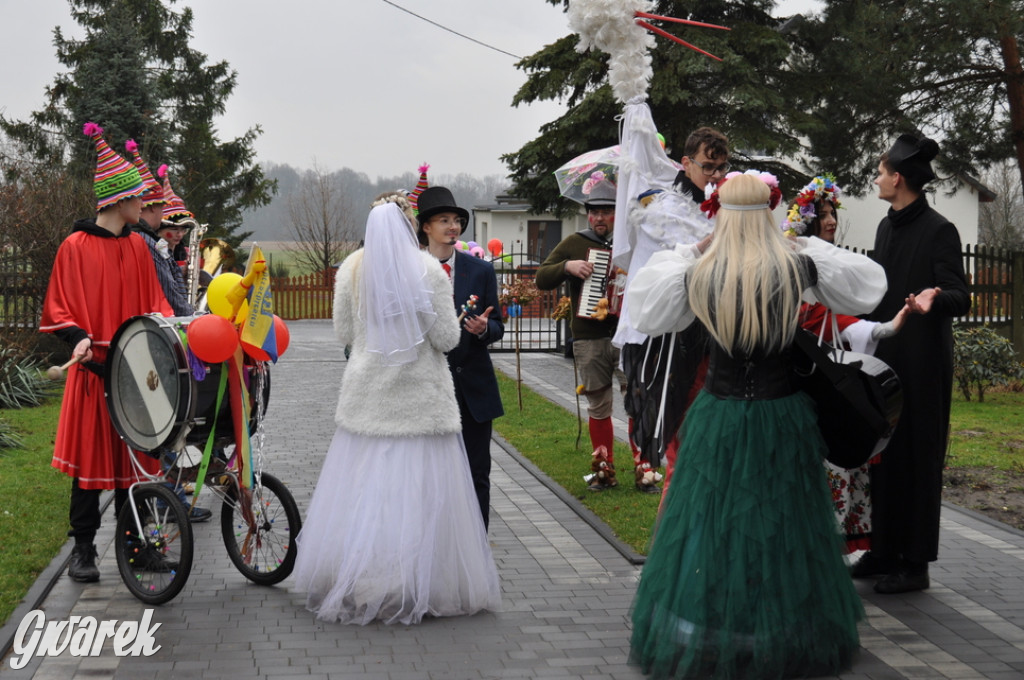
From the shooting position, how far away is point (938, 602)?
5.68 meters

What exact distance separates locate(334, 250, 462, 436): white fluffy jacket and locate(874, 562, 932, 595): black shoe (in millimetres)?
2428

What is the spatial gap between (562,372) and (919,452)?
1304 cm

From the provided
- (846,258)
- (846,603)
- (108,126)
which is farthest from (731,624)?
(108,126)

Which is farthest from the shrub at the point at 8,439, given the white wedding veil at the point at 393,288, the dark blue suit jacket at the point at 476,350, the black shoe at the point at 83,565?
the white wedding veil at the point at 393,288

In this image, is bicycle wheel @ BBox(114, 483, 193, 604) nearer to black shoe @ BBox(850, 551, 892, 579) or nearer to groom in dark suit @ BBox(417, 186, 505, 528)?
groom in dark suit @ BBox(417, 186, 505, 528)

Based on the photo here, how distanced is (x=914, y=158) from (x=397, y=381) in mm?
2930

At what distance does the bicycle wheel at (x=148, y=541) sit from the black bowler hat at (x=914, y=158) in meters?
4.16

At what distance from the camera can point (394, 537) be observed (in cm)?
530

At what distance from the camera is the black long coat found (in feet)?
18.6

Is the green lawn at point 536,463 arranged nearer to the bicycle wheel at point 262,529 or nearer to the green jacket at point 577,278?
the bicycle wheel at point 262,529

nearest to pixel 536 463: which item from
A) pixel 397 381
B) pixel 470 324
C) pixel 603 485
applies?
pixel 603 485

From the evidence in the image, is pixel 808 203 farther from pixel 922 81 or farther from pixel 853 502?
pixel 922 81

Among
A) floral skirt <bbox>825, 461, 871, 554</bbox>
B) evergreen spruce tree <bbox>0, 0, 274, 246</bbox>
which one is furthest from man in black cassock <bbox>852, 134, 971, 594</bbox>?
evergreen spruce tree <bbox>0, 0, 274, 246</bbox>

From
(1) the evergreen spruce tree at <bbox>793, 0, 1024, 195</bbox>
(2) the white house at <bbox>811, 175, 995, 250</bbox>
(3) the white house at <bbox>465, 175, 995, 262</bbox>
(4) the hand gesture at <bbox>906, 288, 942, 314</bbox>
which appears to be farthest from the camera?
(3) the white house at <bbox>465, 175, 995, 262</bbox>
